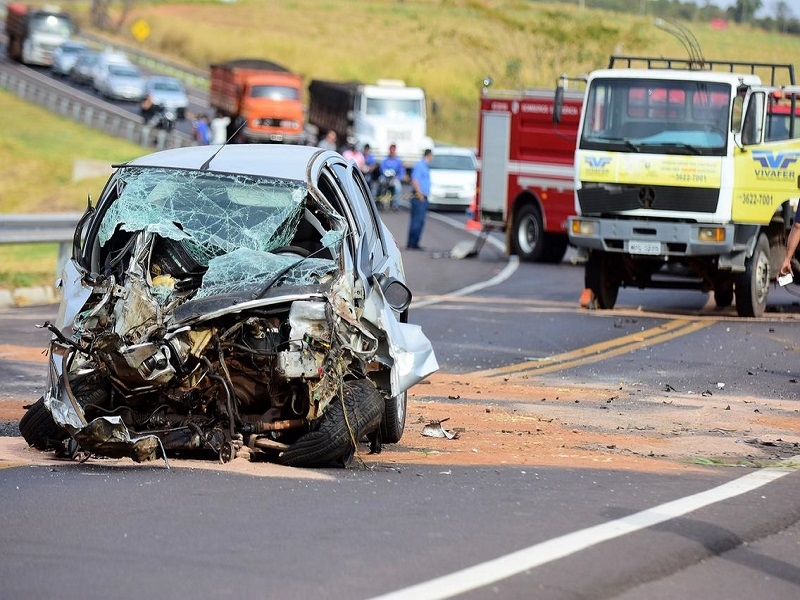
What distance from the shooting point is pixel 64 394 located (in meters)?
7.90

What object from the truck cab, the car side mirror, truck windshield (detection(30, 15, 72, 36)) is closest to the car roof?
the car side mirror

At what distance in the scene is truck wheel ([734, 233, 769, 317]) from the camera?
1790 centimetres

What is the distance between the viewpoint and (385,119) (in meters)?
47.9

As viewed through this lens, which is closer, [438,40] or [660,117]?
[660,117]

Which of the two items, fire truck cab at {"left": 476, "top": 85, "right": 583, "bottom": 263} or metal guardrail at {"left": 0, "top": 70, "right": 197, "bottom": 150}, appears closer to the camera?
fire truck cab at {"left": 476, "top": 85, "right": 583, "bottom": 263}

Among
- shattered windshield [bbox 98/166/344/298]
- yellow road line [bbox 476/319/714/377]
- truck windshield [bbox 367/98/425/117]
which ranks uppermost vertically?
truck windshield [bbox 367/98/425/117]

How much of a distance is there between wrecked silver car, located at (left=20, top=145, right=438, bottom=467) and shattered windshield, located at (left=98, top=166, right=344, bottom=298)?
0.01 metres

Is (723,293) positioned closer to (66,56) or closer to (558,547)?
(558,547)

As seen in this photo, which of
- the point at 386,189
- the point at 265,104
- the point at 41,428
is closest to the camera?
the point at 41,428

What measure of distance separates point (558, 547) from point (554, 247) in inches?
868

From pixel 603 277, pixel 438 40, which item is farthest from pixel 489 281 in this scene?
pixel 438 40

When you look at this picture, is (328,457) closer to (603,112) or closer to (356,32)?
(603,112)

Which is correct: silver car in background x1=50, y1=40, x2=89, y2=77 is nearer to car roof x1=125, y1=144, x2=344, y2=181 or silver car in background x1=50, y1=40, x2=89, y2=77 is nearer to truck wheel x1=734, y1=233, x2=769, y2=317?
truck wheel x1=734, y1=233, x2=769, y2=317

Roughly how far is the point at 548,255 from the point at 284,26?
269ft
